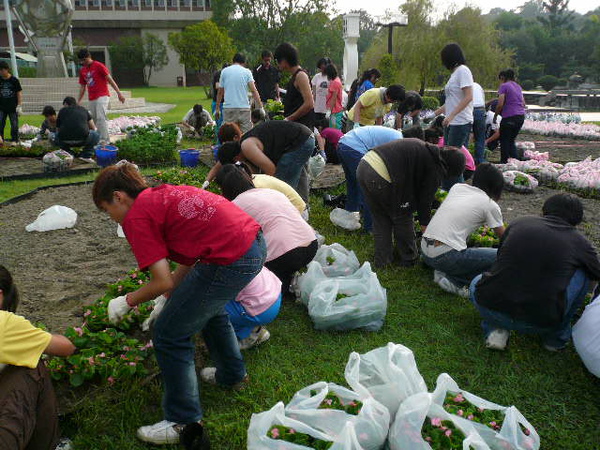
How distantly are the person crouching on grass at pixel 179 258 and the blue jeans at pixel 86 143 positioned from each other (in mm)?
7489

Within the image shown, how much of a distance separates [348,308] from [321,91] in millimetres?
6502

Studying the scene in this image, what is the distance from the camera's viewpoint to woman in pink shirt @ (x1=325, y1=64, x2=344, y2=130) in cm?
903

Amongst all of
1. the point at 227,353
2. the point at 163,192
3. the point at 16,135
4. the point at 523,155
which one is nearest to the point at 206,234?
the point at 163,192

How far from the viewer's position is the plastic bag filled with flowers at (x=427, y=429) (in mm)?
2001

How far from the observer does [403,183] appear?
430 cm

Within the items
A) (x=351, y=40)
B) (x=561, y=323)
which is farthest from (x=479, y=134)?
(x=351, y=40)

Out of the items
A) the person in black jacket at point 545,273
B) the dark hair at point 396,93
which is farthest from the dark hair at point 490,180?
the dark hair at point 396,93

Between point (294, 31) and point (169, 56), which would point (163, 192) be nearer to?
point (294, 31)

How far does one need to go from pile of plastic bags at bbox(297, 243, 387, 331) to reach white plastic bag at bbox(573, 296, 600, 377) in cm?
120

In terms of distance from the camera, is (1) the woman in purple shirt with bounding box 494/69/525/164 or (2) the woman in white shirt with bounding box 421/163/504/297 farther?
(1) the woman in purple shirt with bounding box 494/69/525/164

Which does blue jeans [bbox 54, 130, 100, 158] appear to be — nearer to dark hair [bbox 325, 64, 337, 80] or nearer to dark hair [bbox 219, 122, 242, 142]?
dark hair [bbox 325, 64, 337, 80]

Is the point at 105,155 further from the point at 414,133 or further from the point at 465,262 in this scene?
the point at 465,262

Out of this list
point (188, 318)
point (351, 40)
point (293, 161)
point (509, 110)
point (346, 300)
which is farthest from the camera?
point (351, 40)

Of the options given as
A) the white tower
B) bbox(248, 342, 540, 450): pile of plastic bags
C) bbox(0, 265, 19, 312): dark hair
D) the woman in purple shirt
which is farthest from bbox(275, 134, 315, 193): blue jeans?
the white tower
